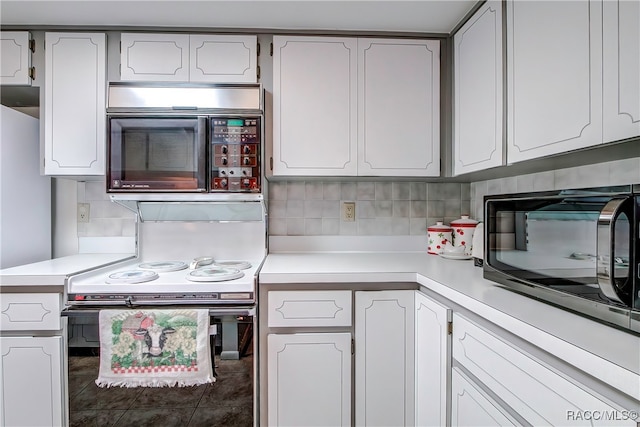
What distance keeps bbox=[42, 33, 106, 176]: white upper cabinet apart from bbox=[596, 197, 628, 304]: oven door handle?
6.57 ft

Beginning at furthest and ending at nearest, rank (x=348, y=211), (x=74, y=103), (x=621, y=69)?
(x=348, y=211) < (x=74, y=103) < (x=621, y=69)

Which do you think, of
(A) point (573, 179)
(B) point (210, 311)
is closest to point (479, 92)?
(A) point (573, 179)

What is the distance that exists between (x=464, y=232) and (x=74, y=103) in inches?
86.7

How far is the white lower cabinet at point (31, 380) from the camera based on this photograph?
134cm

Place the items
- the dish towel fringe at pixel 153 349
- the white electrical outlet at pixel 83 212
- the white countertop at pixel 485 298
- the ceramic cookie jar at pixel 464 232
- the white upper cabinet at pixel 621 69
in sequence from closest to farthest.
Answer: the white countertop at pixel 485 298, the white upper cabinet at pixel 621 69, the dish towel fringe at pixel 153 349, the ceramic cookie jar at pixel 464 232, the white electrical outlet at pixel 83 212

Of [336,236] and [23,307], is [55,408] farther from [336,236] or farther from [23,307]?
[336,236]

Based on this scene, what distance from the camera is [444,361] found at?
3.81 feet

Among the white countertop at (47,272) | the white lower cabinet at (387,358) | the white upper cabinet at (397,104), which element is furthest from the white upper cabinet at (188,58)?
the white lower cabinet at (387,358)

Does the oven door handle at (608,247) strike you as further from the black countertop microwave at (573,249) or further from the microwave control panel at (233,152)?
the microwave control panel at (233,152)

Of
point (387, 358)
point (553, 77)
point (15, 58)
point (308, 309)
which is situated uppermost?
point (15, 58)

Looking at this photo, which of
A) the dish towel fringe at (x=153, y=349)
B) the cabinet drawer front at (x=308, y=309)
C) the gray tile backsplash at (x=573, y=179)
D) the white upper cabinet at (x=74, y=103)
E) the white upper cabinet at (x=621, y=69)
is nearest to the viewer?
the white upper cabinet at (x=621, y=69)

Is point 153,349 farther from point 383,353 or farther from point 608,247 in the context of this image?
point 608,247

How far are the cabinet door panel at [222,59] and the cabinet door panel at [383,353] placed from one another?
4.16 feet

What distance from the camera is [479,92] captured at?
143 cm
